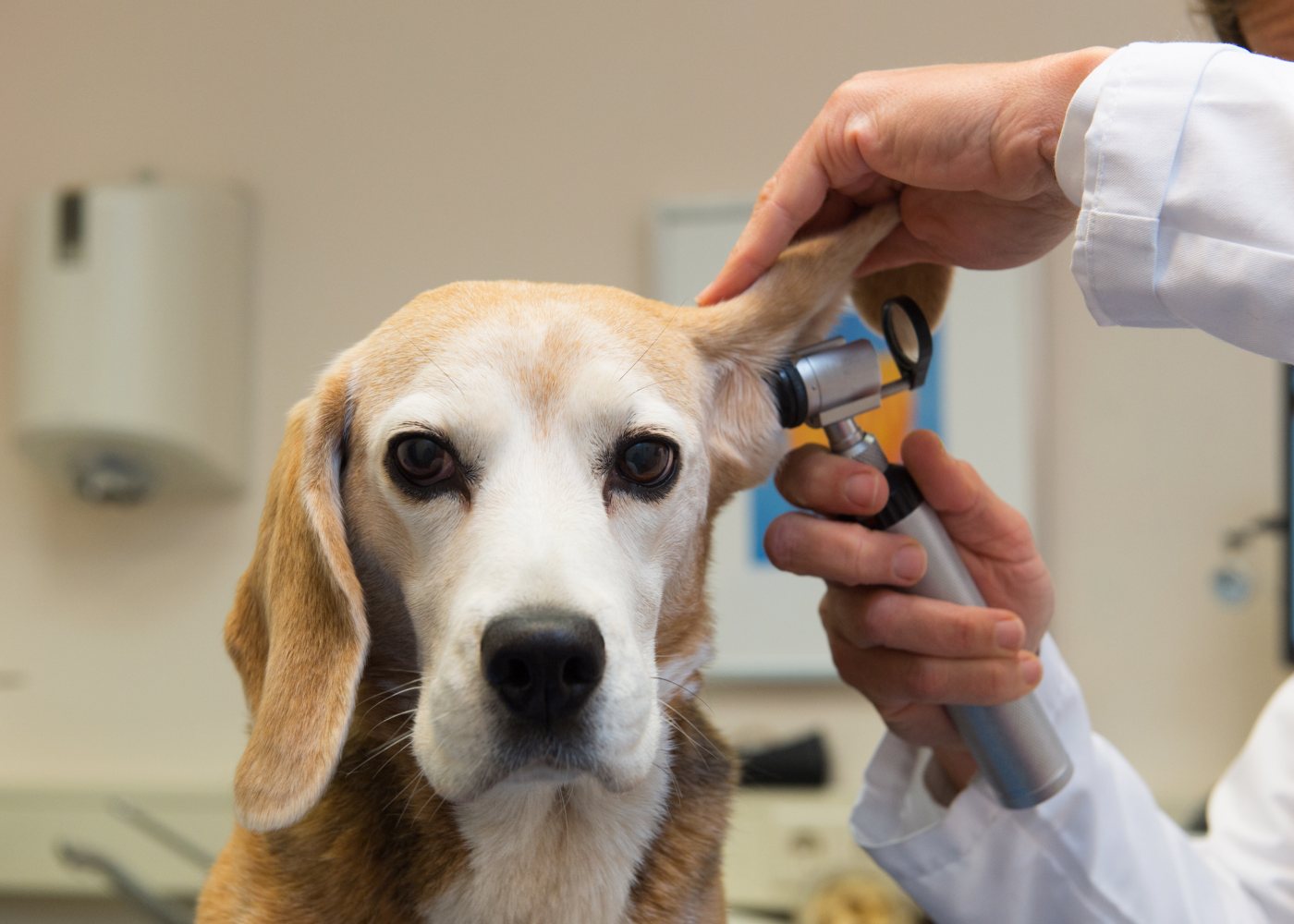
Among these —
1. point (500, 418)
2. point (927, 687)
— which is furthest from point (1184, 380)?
point (500, 418)

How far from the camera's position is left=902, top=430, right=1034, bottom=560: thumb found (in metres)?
0.91

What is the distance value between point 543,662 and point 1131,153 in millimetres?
478

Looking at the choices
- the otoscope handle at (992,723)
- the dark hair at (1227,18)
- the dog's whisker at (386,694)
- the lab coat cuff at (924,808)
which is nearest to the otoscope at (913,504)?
the otoscope handle at (992,723)

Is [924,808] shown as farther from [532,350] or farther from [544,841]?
[532,350]

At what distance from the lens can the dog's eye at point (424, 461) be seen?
2.54 ft

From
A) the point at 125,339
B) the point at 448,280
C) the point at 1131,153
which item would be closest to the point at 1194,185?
the point at 1131,153

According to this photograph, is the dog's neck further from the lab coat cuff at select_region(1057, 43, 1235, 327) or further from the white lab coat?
the lab coat cuff at select_region(1057, 43, 1235, 327)

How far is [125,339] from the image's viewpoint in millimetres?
2480

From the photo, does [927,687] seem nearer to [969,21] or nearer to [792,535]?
[792,535]

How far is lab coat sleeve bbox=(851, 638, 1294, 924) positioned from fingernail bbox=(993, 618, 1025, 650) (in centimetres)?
16

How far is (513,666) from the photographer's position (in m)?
0.66

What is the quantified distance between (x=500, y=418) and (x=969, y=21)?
2.08m

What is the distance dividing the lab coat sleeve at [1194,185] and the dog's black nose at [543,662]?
408 millimetres

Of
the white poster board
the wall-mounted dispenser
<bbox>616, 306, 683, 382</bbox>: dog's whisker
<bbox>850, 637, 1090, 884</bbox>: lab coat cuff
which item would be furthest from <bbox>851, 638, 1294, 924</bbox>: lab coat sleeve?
the wall-mounted dispenser
